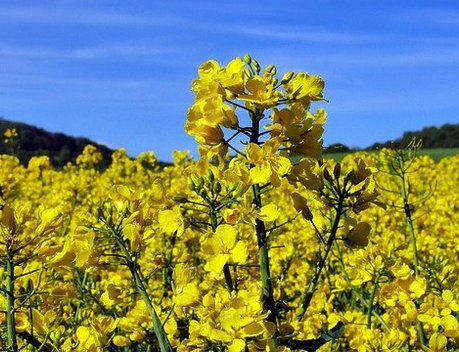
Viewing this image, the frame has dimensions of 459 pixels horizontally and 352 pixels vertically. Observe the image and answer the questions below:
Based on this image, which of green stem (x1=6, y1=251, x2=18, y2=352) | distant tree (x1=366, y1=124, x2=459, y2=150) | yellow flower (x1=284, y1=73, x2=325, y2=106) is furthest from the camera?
distant tree (x1=366, y1=124, x2=459, y2=150)

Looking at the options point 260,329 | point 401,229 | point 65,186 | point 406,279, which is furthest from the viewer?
point 65,186

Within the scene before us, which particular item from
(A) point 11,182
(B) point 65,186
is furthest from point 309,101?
(B) point 65,186

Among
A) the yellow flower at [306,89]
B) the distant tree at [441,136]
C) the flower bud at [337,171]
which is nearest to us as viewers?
the yellow flower at [306,89]

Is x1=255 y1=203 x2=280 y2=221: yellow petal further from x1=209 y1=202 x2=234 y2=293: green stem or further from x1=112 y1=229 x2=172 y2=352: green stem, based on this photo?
x1=112 y1=229 x2=172 y2=352: green stem

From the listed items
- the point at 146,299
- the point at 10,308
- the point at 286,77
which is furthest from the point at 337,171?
the point at 10,308

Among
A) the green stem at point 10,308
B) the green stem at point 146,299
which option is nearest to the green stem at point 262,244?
the green stem at point 146,299

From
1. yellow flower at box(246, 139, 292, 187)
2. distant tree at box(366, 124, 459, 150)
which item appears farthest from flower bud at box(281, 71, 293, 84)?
distant tree at box(366, 124, 459, 150)

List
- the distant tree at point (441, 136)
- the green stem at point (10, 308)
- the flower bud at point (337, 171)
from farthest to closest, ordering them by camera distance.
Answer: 1. the distant tree at point (441, 136)
2. the flower bud at point (337, 171)
3. the green stem at point (10, 308)

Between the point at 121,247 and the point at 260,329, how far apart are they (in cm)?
42

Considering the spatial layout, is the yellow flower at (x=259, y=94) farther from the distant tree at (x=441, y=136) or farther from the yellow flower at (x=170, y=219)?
the distant tree at (x=441, y=136)

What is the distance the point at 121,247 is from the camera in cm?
188

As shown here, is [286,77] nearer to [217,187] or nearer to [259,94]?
[259,94]

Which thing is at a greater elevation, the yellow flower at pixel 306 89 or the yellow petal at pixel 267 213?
the yellow flower at pixel 306 89

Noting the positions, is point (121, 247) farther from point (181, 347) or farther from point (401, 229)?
point (401, 229)
